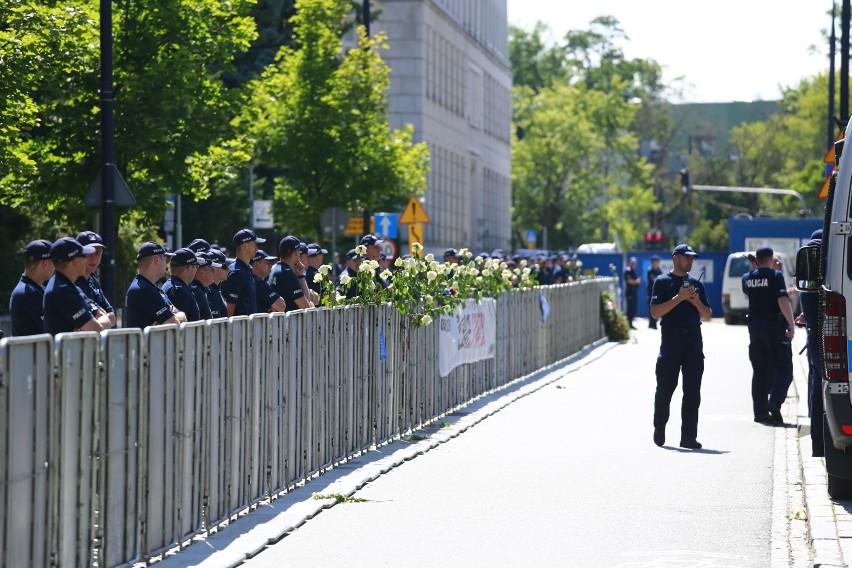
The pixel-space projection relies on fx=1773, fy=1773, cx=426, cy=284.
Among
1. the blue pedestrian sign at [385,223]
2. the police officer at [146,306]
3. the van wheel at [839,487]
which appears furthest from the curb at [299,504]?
the blue pedestrian sign at [385,223]

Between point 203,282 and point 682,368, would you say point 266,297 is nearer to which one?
point 203,282

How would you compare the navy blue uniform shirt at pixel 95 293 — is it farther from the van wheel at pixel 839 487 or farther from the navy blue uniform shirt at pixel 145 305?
the van wheel at pixel 839 487

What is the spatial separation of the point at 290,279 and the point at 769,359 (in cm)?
541

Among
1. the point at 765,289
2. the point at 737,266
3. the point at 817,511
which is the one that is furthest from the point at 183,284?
the point at 737,266

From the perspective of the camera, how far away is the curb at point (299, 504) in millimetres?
9188

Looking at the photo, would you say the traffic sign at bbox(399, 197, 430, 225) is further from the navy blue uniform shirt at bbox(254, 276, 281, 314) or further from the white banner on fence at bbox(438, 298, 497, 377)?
the navy blue uniform shirt at bbox(254, 276, 281, 314)

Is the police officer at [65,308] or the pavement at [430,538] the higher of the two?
the police officer at [65,308]

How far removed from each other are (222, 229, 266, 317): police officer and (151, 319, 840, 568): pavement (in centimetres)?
155

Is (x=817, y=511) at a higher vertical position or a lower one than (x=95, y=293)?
lower

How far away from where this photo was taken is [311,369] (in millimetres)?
12414

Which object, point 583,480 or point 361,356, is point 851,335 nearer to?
point 583,480

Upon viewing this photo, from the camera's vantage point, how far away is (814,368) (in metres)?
14.6

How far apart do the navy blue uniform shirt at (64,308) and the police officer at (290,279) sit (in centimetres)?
499

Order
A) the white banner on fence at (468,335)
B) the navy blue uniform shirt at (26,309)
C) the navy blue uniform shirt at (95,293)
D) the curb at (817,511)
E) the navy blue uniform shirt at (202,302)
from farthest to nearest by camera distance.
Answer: the white banner on fence at (468,335)
the navy blue uniform shirt at (202,302)
the navy blue uniform shirt at (95,293)
the navy blue uniform shirt at (26,309)
the curb at (817,511)
